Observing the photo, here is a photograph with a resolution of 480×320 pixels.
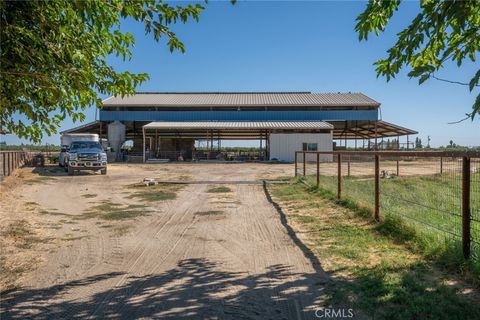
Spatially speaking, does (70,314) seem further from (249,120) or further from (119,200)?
(249,120)

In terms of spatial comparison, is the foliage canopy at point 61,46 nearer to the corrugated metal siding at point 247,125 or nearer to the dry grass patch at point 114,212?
the dry grass patch at point 114,212

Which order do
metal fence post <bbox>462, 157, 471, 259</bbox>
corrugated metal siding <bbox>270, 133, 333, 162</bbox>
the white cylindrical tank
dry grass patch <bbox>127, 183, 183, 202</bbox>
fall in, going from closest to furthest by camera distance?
metal fence post <bbox>462, 157, 471, 259</bbox> → dry grass patch <bbox>127, 183, 183, 202</bbox> → corrugated metal siding <bbox>270, 133, 333, 162</bbox> → the white cylindrical tank

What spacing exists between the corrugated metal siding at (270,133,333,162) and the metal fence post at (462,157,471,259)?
34.4 meters

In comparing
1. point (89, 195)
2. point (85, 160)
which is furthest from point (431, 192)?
point (85, 160)

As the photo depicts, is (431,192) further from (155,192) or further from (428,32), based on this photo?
(155,192)

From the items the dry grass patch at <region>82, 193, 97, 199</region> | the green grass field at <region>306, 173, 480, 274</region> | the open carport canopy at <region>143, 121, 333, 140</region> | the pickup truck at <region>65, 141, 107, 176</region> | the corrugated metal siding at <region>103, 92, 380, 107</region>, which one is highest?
the corrugated metal siding at <region>103, 92, 380, 107</region>

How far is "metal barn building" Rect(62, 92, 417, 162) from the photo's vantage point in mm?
39938

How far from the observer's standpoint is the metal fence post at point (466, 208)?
5.16 metres

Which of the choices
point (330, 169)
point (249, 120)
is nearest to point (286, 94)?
point (249, 120)

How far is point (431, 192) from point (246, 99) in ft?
130

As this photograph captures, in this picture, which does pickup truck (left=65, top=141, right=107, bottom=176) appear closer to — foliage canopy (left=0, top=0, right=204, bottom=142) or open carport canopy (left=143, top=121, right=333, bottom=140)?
open carport canopy (left=143, top=121, right=333, bottom=140)

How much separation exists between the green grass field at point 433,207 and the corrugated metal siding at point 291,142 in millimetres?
25333

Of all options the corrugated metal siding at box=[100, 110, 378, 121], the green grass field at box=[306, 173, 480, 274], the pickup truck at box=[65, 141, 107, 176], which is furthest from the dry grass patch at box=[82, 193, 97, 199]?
the corrugated metal siding at box=[100, 110, 378, 121]

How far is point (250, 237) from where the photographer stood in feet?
24.1
